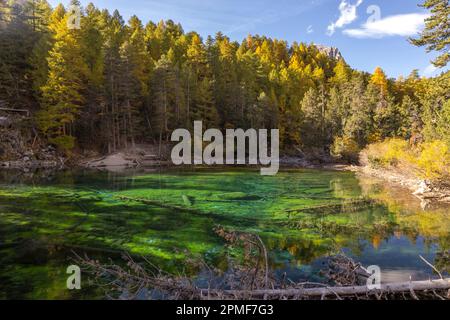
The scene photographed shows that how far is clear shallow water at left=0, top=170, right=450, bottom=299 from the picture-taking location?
23.6ft

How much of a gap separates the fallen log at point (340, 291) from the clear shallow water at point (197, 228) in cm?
134

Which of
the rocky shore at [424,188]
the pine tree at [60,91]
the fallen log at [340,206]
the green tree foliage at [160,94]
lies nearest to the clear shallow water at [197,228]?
the fallen log at [340,206]

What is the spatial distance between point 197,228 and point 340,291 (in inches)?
243

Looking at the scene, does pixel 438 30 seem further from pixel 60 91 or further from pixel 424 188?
pixel 60 91

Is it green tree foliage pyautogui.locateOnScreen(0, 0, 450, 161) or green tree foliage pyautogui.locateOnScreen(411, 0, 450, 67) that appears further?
green tree foliage pyautogui.locateOnScreen(0, 0, 450, 161)

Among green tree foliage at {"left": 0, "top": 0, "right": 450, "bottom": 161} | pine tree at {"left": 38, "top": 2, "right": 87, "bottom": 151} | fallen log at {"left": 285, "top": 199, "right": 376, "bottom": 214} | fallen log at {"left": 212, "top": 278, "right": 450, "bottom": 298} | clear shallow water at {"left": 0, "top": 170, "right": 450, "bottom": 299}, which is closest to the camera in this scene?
fallen log at {"left": 212, "top": 278, "right": 450, "bottom": 298}

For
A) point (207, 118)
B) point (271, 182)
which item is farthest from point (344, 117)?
point (271, 182)

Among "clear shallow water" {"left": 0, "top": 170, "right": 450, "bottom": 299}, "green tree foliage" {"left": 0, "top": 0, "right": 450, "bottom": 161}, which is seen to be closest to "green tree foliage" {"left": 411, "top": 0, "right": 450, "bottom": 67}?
"green tree foliage" {"left": 0, "top": 0, "right": 450, "bottom": 161}

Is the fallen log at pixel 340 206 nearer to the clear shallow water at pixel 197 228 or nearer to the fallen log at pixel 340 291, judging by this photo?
the clear shallow water at pixel 197 228

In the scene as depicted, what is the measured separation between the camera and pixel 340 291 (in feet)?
16.7

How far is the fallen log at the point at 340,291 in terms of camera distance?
15.5ft

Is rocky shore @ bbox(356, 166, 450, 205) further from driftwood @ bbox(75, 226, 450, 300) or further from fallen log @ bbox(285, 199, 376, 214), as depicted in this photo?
driftwood @ bbox(75, 226, 450, 300)

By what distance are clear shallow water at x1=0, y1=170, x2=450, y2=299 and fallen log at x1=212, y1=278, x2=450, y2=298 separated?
1.34m
